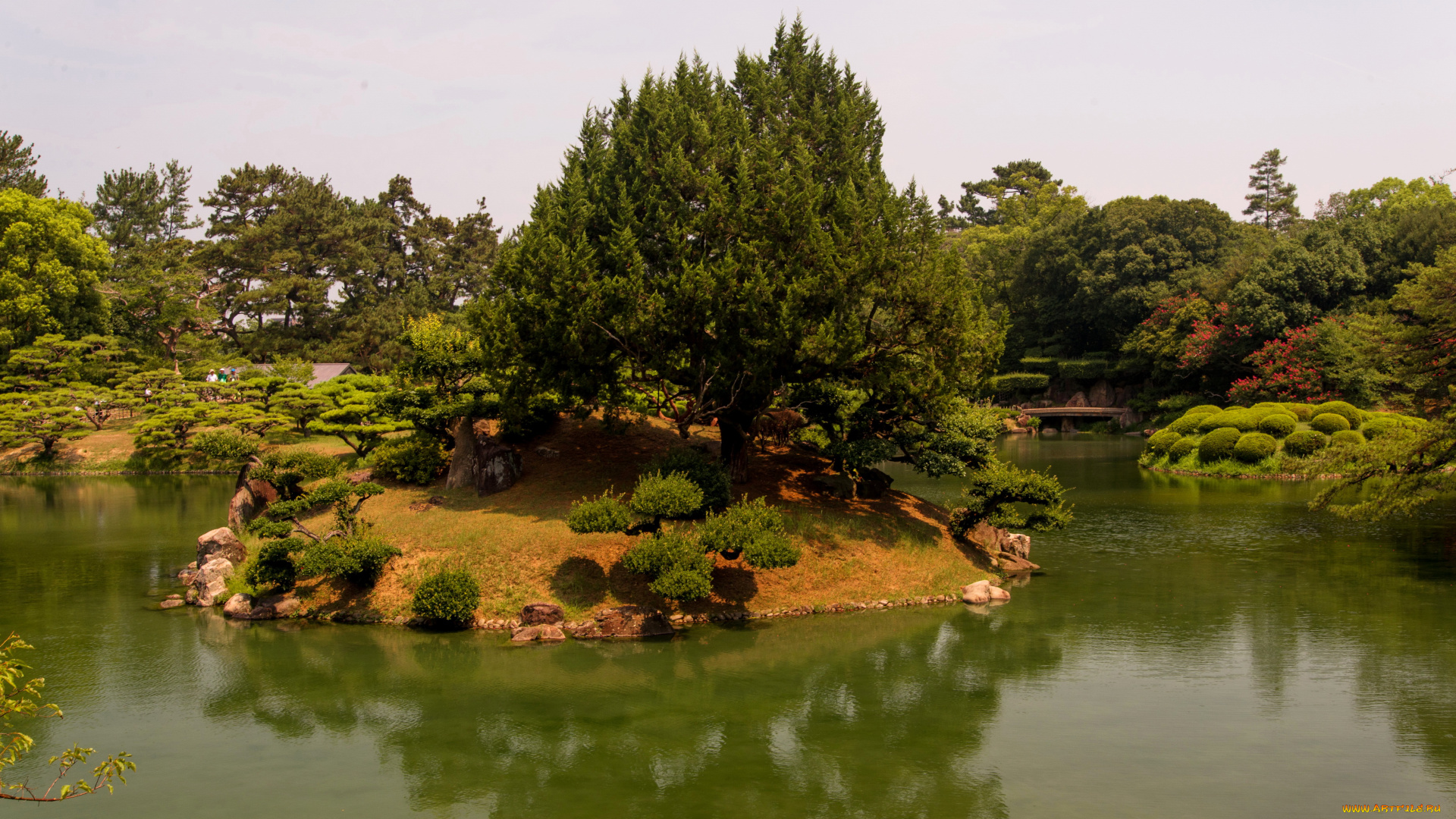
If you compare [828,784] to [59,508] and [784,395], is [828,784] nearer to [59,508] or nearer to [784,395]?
[784,395]

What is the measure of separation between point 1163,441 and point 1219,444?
14.5ft

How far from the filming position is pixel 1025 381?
74625 mm

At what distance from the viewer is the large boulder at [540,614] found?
19328 mm

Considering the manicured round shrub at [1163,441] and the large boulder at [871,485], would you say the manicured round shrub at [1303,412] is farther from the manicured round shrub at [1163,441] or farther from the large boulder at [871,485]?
the large boulder at [871,485]

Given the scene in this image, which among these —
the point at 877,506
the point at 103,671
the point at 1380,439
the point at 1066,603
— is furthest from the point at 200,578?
the point at 1380,439

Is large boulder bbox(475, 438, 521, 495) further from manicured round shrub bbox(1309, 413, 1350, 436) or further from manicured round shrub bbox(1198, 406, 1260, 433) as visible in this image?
manicured round shrub bbox(1309, 413, 1350, 436)

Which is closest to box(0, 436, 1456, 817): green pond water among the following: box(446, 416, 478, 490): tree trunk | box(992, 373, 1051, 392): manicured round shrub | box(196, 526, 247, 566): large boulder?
box(196, 526, 247, 566): large boulder

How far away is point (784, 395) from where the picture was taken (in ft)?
82.4

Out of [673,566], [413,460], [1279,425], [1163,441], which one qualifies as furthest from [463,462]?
[1279,425]

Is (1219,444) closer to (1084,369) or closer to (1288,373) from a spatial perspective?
(1288,373)

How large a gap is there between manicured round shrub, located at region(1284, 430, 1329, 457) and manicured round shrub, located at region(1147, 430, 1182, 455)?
5.75 metres

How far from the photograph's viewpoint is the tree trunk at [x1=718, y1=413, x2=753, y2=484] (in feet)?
80.7

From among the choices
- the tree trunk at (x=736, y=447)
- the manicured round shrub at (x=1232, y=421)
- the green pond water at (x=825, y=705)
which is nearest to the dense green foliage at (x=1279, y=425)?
the manicured round shrub at (x=1232, y=421)

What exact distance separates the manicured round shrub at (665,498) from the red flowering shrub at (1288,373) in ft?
144
